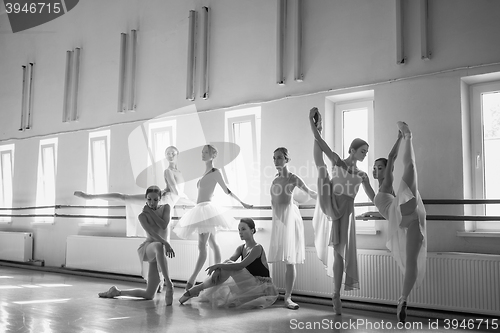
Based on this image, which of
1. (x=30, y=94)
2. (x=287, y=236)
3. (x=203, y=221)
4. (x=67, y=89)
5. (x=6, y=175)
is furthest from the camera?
(x=6, y=175)

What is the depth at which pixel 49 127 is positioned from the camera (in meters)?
8.52

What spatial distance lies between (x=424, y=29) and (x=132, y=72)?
13.8ft

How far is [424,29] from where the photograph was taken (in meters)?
4.64

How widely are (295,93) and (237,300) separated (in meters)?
2.31

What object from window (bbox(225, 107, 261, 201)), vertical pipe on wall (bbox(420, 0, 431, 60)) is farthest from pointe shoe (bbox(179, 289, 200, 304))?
vertical pipe on wall (bbox(420, 0, 431, 60))

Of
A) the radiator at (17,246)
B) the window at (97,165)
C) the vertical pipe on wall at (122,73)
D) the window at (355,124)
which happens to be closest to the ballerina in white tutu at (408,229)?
the window at (355,124)

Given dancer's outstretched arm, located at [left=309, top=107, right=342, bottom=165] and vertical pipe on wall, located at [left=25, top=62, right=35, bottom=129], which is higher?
vertical pipe on wall, located at [left=25, top=62, right=35, bottom=129]

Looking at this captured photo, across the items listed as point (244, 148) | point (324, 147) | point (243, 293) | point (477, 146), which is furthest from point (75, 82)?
point (477, 146)

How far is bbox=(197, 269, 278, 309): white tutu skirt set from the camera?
15.0 feet

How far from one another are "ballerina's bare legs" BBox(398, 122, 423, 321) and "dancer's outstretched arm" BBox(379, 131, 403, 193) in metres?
0.15

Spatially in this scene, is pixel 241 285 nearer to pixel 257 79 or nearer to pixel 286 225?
pixel 286 225

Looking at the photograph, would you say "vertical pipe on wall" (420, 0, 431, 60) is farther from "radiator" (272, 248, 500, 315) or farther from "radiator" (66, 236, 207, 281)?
"radiator" (66, 236, 207, 281)

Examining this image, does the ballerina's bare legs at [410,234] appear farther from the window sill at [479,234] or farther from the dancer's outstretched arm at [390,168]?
the window sill at [479,234]

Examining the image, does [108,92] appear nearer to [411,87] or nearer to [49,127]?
→ [49,127]
